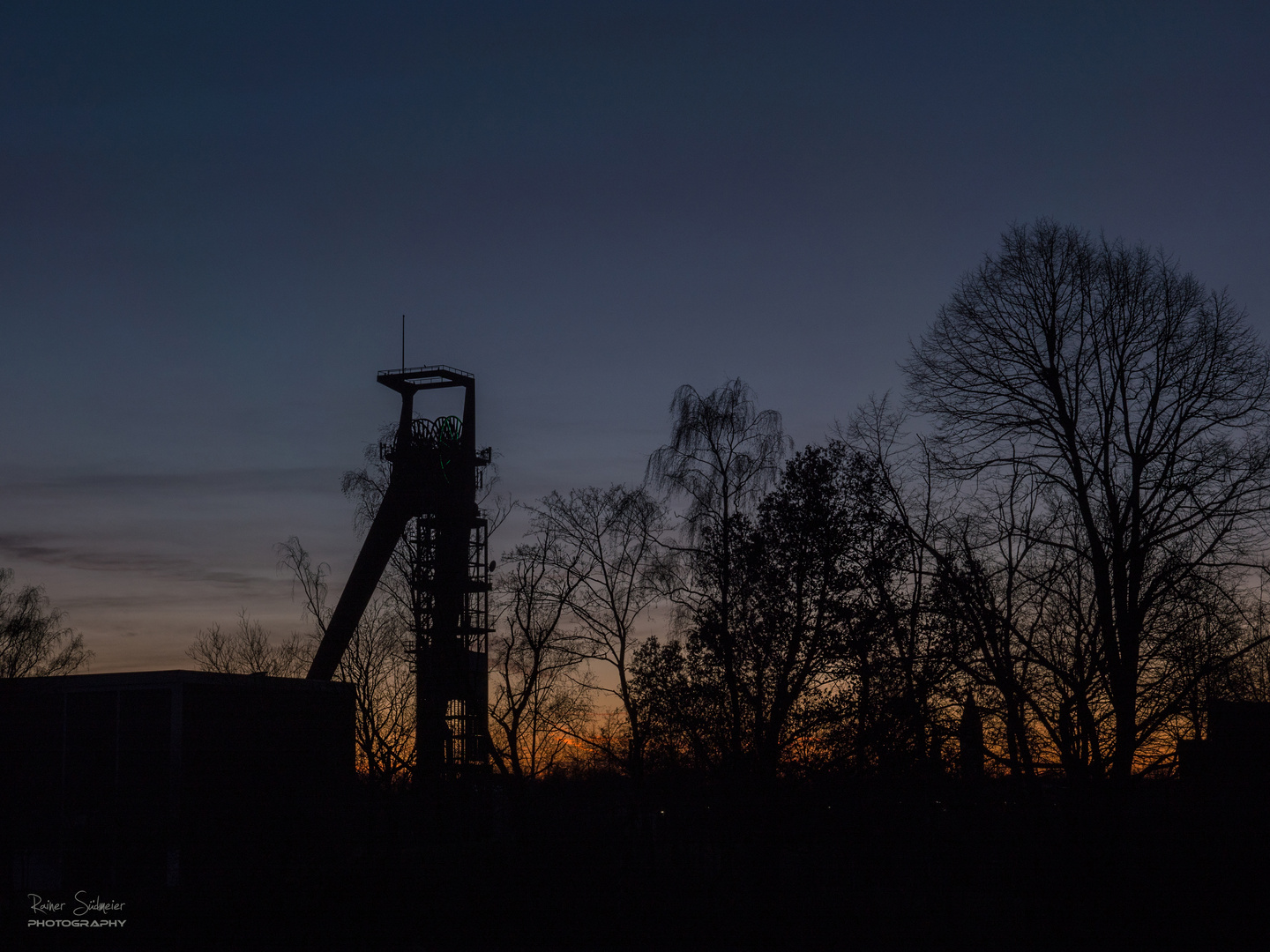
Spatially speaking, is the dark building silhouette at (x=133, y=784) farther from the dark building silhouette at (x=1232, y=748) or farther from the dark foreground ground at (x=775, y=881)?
the dark building silhouette at (x=1232, y=748)

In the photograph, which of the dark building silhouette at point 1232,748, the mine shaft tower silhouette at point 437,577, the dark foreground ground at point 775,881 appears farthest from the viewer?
the mine shaft tower silhouette at point 437,577

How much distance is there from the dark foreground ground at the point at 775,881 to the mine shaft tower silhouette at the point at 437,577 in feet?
16.4

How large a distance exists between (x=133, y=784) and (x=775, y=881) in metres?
19.4

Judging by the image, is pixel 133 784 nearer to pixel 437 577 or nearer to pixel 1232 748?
pixel 437 577

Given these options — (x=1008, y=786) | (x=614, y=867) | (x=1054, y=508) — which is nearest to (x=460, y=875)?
(x=614, y=867)

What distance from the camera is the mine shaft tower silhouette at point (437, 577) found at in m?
33.2

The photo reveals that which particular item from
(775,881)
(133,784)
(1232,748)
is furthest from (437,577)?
(1232,748)

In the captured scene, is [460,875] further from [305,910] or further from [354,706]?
[354,706]

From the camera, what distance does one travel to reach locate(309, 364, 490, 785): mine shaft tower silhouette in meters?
33.2

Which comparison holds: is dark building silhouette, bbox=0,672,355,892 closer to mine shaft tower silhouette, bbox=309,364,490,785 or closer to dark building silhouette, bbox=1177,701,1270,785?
mine shaft tower silhouette, bbox=309,364,490,785

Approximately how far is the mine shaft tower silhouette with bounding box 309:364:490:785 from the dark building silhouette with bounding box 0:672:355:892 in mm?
5884

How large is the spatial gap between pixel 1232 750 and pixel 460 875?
19455 mm

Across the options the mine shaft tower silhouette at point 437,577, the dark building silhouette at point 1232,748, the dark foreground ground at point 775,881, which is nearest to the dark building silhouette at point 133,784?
the dark foreground ground at point 775,881

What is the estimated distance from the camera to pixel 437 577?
35.4 meters
